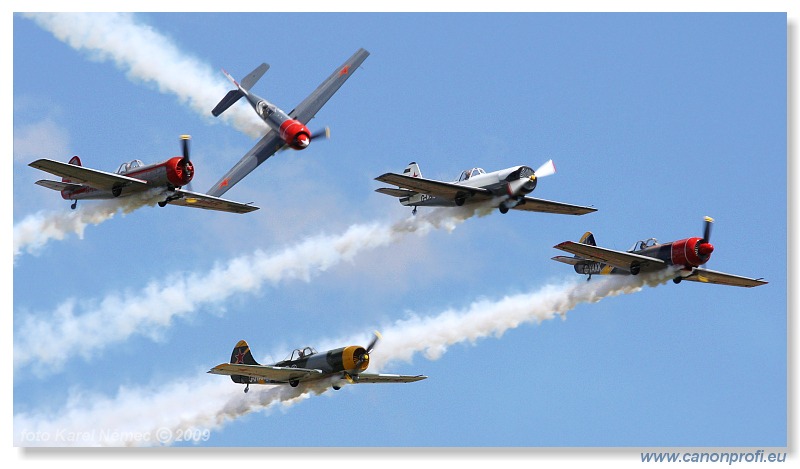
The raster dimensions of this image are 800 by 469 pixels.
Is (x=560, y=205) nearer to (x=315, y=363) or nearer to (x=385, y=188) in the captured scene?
(x=385, y=188)

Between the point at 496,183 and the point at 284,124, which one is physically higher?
the point at 284,124

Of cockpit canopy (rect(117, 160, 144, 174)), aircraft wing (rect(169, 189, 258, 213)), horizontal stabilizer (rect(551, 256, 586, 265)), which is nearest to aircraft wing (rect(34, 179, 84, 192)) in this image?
cockpit canopy (rect(117, 160, 144, 174))

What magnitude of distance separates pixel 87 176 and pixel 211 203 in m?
4.68

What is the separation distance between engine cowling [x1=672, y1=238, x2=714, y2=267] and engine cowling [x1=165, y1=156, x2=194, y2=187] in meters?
14.6

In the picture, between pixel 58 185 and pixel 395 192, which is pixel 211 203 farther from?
pixel 395 192

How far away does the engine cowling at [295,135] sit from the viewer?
53.6 m

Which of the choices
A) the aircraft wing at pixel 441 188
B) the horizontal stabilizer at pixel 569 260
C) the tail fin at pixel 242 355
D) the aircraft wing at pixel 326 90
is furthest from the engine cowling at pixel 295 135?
the horizontal stabilizer at pixel 569 260

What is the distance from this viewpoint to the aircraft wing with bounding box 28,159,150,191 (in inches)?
1973

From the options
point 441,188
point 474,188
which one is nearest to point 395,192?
point 441,188

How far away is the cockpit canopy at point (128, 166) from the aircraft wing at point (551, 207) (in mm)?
11371

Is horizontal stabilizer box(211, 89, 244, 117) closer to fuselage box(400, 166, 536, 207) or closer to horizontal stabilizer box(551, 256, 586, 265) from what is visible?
fuselage box(400, 166, 536, 207)

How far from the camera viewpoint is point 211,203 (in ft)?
179

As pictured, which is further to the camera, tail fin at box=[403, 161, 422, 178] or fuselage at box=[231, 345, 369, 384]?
tail fin at box=[403, 161, 422, 178]

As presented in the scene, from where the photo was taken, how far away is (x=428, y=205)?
54.7 m
